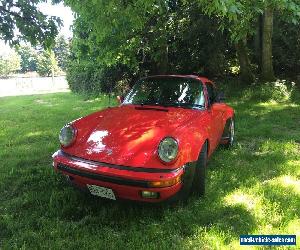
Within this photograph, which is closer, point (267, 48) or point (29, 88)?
point (267, 48)

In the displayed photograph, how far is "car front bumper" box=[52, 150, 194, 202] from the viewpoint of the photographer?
148 inches

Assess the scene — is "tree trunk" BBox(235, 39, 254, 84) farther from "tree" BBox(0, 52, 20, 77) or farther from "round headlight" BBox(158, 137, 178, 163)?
"tree" BBox(0, 52, 20, 77)

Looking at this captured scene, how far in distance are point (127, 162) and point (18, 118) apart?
28.7 ft

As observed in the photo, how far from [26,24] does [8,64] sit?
86.2 metres

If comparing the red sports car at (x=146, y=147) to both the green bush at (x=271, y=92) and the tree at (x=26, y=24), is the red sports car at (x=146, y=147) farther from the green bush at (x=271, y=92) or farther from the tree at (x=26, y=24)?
the green bush at (x=271, y=92)

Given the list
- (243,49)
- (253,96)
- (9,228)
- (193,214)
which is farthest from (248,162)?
(243,49)

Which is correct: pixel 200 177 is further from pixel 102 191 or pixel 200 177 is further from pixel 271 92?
pixel 271 92

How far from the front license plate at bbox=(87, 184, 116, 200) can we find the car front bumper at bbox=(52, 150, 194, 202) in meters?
0.05

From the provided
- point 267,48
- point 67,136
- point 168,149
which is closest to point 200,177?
point 168,149

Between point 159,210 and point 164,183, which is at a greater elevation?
point 164,183

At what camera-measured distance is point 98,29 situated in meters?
6.31

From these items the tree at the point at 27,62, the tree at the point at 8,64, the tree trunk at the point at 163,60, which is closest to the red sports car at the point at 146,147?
the tree trunk at the point at 163,60

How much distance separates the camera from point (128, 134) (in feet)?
14.3

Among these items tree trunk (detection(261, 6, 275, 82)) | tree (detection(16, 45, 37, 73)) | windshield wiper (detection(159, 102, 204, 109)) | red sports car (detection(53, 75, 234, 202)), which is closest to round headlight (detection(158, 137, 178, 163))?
red sports car (detection(53, 75, 234, 202))
